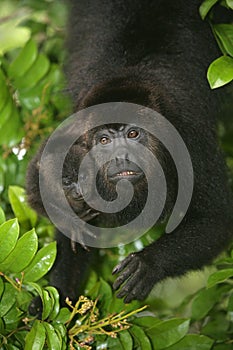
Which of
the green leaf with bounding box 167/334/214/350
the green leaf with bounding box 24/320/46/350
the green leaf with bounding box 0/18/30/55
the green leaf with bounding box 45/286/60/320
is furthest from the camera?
the green leaf with bounding box 0/18/30/55

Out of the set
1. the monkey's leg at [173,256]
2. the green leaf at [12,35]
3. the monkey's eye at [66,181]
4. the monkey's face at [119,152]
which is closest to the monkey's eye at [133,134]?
the monkey's face at [119,152]

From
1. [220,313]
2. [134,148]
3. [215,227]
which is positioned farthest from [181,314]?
[134,148]

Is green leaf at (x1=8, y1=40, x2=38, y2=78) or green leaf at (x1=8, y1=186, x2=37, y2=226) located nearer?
green leaf at (x1=8, y1=186, x2=37, y2=226)

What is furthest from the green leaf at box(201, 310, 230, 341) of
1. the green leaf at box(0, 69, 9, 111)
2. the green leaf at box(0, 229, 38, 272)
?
the green leaf at box(0, 69, 9, 111)

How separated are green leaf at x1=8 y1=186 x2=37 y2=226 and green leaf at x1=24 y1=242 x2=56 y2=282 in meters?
0.56

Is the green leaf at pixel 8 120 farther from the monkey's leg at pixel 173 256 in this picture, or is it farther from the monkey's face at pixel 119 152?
the monkey's leg at pixel 173 256

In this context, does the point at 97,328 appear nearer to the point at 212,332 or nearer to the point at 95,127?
the point at 212,332

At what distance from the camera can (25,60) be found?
3.19 meters

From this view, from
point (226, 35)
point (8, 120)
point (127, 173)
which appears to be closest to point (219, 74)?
point (226, 35)

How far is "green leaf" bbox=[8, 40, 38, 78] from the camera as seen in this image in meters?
3.19

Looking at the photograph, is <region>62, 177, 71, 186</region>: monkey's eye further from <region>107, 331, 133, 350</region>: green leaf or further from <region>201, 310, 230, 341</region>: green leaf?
<region>201, 310, 230, 341</region>: green leaf

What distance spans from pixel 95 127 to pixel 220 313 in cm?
96

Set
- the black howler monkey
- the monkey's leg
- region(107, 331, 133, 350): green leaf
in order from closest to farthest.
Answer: region(107, 331, 133, 350): green leaf → the monkey's leg → the black howler monkey

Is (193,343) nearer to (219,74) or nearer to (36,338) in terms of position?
(36,338)
